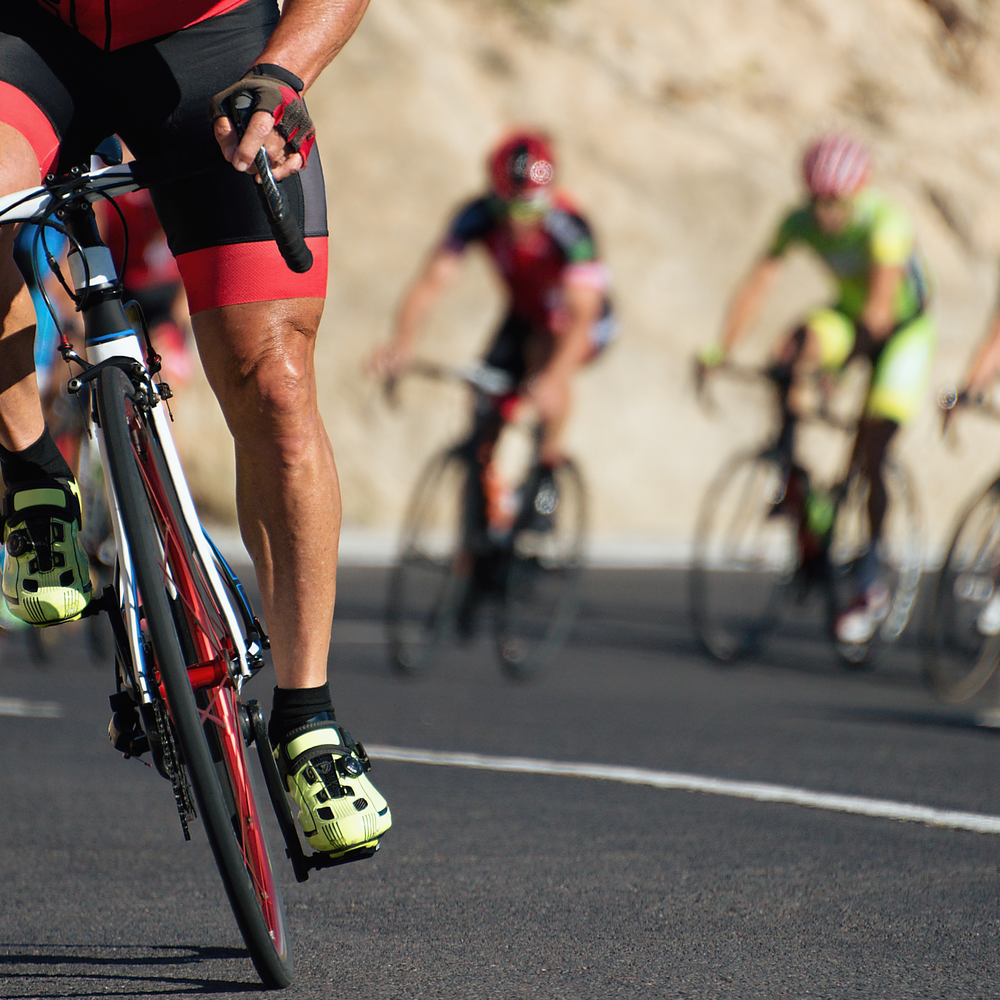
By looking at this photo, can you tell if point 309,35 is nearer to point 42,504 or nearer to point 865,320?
point 42,504

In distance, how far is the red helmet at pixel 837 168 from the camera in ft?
26.0

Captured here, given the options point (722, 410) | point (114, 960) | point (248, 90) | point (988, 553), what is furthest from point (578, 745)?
point (722, 410)

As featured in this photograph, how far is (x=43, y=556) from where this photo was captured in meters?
2.89

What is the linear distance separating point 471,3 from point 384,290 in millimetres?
7584

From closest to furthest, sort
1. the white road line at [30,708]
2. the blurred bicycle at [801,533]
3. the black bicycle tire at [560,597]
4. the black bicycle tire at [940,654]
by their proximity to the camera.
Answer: the white road line at [30,708] → the black bicycle tire at [940,654] → the black bicycle tire at [560,597] → the blurred bicycle at [801,533]

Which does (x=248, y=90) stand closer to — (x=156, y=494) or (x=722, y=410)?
(x=156, y=494)

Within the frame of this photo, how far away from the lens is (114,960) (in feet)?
10.2

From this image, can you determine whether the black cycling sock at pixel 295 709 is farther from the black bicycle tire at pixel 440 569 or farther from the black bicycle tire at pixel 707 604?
the black bicycle tire at pixel 707 604

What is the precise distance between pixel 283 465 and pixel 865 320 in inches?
219

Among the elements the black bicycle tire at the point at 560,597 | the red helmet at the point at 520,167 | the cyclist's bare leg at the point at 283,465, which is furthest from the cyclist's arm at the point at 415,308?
the cyclist's bare leg at the point at 283,465

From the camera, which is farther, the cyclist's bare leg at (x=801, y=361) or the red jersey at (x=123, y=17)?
the cyclist's bare leg at (x=801, y=361)

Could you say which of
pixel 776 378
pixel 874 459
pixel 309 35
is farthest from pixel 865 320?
pixel 309 35

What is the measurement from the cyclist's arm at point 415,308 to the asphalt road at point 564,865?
5.95ft

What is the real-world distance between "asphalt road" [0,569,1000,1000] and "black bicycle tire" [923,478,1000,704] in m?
0.18
